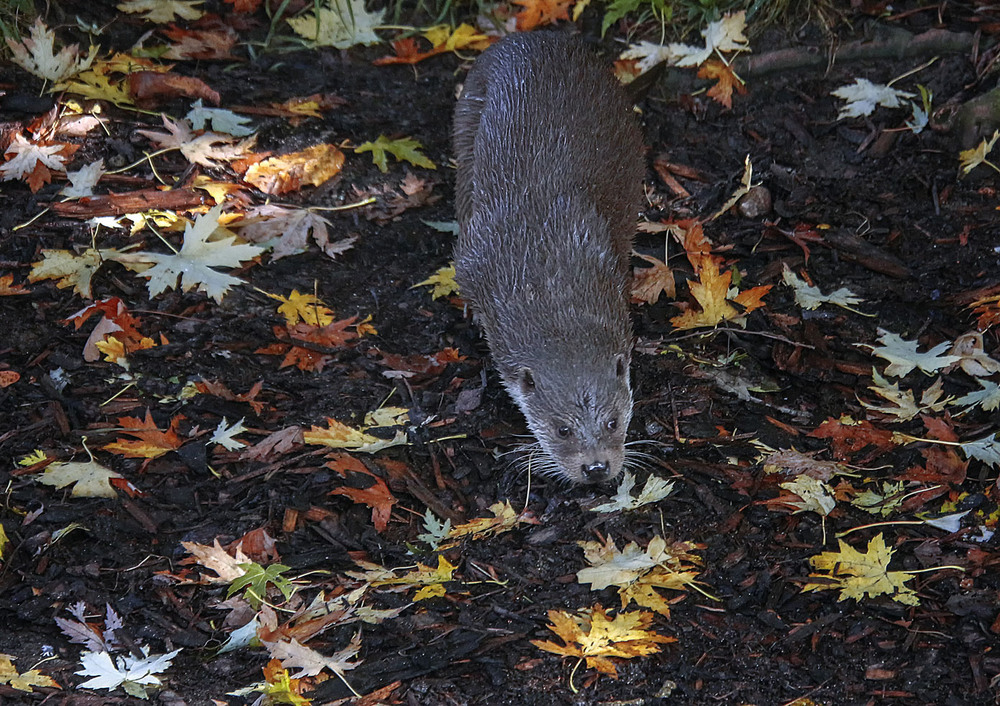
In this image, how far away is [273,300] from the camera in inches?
169

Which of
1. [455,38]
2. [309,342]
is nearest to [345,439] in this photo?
[309,342]

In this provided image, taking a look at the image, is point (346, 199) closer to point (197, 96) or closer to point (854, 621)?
point (197, 96)

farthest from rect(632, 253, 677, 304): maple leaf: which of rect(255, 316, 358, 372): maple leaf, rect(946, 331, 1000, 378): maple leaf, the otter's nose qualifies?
rect(255, 316, 358, 372): maple leaf

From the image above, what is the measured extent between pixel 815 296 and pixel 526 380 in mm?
1409

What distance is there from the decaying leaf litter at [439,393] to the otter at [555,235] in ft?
0.77

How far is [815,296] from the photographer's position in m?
4.26

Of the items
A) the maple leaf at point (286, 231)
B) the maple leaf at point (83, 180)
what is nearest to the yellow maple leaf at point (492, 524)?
the maple leaf at point (286, 231)

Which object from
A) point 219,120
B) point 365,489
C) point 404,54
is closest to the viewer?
point 365,489

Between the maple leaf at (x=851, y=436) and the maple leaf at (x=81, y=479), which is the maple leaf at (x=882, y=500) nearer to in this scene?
the maple leaf at (x=851, y=436)

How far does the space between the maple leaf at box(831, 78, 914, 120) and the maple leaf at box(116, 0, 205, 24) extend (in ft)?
11.6

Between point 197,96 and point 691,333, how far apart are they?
9.37 ft

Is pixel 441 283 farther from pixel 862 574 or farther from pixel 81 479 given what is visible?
pixel 862 574

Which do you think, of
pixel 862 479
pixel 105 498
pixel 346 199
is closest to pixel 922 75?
pixel 862 479

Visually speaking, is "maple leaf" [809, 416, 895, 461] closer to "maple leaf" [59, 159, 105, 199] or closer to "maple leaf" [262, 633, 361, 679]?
"maple leaf" [262, 633, 361, 679]
